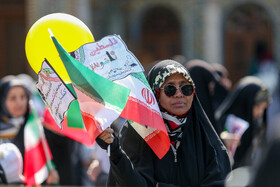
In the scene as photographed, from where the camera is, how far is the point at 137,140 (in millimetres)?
2932

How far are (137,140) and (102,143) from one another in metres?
0.35

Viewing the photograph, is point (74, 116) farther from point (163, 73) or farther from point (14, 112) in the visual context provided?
point (14, 112)

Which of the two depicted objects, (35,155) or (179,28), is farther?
(179,28)

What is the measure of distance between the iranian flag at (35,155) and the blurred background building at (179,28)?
32.0 ft

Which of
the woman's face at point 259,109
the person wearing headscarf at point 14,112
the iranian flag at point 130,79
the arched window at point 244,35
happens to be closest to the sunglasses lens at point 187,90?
the iranian flag at point 130,79

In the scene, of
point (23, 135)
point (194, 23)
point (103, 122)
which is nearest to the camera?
point (103, 122)

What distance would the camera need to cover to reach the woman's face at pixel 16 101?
475cm

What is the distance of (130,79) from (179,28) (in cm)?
1254

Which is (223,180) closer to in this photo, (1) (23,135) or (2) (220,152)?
(2) (220,152)

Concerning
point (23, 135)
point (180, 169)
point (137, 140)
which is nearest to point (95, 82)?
point (137, 140)

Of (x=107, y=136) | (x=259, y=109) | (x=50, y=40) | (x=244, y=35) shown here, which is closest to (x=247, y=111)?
(x=259, y=109)

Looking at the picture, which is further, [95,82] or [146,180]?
[146,180]

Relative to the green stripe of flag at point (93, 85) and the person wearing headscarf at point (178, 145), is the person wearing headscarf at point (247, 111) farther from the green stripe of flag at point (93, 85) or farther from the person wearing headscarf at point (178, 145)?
the green stripe of flag at point (93, 85)

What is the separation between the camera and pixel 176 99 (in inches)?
118
